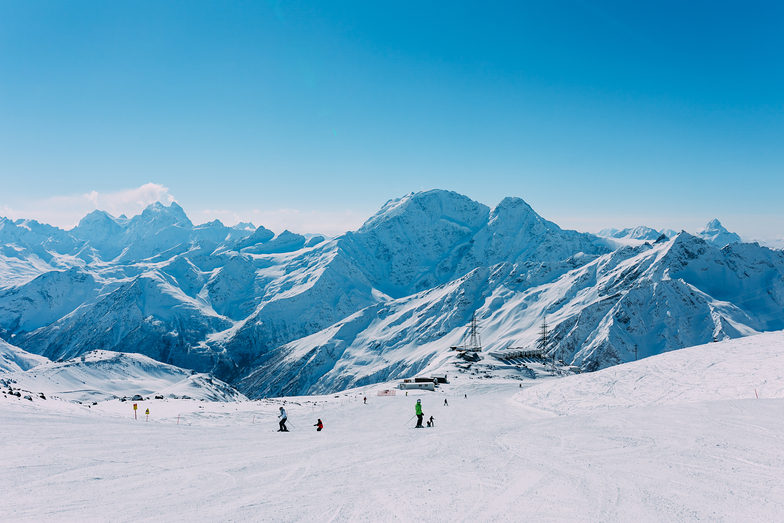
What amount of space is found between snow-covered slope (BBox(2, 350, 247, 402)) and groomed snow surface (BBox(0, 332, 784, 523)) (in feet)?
312

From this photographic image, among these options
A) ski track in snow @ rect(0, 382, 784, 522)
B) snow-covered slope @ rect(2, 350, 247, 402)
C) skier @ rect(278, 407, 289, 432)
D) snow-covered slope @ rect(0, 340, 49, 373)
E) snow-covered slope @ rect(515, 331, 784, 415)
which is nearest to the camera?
ski track in snow @ rect(0, 382, 784, 522)

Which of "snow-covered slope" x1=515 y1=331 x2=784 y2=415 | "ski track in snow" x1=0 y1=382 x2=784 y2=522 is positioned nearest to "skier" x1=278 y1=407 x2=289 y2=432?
"ski track in snow" x1=0 y1=382 x2=784 y2=522

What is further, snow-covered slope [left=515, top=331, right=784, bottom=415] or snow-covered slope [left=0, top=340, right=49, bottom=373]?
snow-covered slope [left=0, top=340, right=49, bottom=373]

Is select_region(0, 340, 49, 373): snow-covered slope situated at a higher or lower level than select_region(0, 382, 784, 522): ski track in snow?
lower

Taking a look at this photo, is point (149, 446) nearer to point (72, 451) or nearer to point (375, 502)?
point (72, 451)

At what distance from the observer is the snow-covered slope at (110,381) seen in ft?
370

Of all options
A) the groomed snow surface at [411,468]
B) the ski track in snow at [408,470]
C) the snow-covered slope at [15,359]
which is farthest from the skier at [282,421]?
the snow-covered slope at [15,359]

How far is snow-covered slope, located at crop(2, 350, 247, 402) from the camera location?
113 meters

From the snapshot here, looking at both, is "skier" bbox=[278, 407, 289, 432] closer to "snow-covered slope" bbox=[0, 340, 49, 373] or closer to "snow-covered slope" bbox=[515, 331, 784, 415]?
"snow-covered slope" bbox=[515, 331, 784, 415]

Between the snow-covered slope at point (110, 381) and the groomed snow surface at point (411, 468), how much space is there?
9496cm

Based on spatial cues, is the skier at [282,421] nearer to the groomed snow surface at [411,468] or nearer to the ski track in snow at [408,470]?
the groomed snow surface at [411,468]

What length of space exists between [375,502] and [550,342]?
202618 mm

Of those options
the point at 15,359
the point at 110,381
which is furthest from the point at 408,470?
the point at 15,359

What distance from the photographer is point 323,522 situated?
34.4 ft
